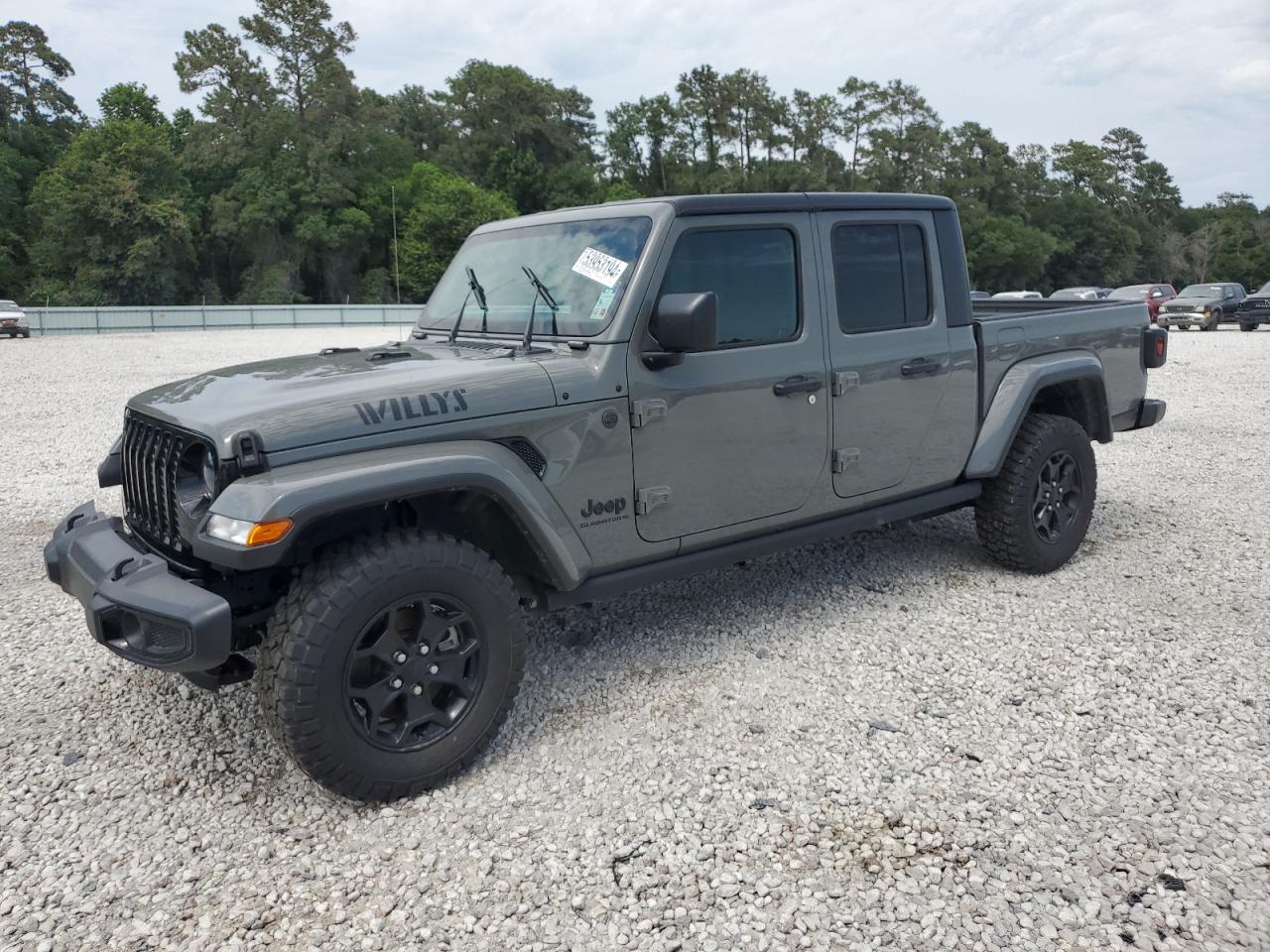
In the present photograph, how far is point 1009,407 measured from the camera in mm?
4836

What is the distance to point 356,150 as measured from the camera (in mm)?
63000

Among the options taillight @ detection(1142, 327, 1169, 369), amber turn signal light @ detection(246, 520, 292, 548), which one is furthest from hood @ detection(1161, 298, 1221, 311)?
amber turn signal light @ detection(246, 520, 292, 548)

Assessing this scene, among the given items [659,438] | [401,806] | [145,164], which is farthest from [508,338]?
[145,164]

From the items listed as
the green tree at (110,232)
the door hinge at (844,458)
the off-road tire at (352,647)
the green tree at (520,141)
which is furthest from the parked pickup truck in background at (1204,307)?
the green tree at (520,141)

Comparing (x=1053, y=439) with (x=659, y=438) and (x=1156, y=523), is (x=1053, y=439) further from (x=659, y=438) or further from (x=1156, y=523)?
(x=659, y=438)

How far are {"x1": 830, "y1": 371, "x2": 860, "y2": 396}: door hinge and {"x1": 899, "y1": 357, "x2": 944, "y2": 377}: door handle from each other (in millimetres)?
325

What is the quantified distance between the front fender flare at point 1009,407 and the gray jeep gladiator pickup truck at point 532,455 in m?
0.01

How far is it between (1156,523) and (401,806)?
17.5 ft

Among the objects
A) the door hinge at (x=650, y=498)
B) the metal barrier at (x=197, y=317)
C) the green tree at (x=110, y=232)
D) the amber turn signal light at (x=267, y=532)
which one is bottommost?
the door hinge at (x=650, y=498)

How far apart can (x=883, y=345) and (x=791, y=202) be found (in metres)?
0.79

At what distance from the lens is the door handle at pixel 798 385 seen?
395cm

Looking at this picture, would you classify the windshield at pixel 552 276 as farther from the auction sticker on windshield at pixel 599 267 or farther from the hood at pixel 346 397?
the hood at pixel 346 397

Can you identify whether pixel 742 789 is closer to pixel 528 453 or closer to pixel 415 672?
pixel 415 672

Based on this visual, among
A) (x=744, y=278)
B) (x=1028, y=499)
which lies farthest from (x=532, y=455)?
(x=1028, y=499)
